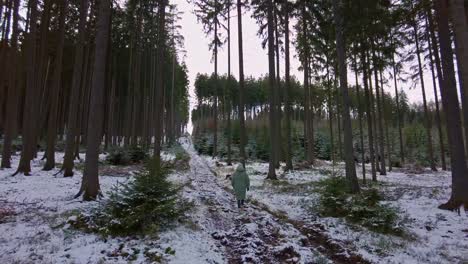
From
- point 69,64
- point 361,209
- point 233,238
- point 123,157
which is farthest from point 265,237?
point 69,64

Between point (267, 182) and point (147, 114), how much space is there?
16787 millimetres

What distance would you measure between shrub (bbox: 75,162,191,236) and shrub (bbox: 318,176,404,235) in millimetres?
4163

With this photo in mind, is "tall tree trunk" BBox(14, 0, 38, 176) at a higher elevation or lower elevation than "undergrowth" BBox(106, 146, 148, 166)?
higher

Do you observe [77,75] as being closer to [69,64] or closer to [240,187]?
[240,187]

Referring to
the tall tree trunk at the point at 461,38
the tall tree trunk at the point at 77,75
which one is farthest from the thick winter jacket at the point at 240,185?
the tall tree trunk at the point at 77,75

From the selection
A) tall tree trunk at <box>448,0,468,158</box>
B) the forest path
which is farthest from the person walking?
tall tree trunk at <box>448,0,468,158</box>

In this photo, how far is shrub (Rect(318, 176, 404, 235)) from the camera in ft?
22.5

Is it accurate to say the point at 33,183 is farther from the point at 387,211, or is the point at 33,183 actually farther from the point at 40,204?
the point at 387,211

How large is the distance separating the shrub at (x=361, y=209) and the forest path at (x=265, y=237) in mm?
1144

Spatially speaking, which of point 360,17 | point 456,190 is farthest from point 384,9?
point 456,190

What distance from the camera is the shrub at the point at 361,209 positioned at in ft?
22.5

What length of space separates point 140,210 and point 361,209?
5574 mm

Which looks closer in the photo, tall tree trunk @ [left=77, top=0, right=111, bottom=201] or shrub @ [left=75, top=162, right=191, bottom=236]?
shrub @ [left=75, top=162, right=191, bottom=236]

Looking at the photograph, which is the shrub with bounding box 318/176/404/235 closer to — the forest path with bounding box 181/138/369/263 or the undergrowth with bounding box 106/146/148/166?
the forest path with bounding box 181/138/369/263
